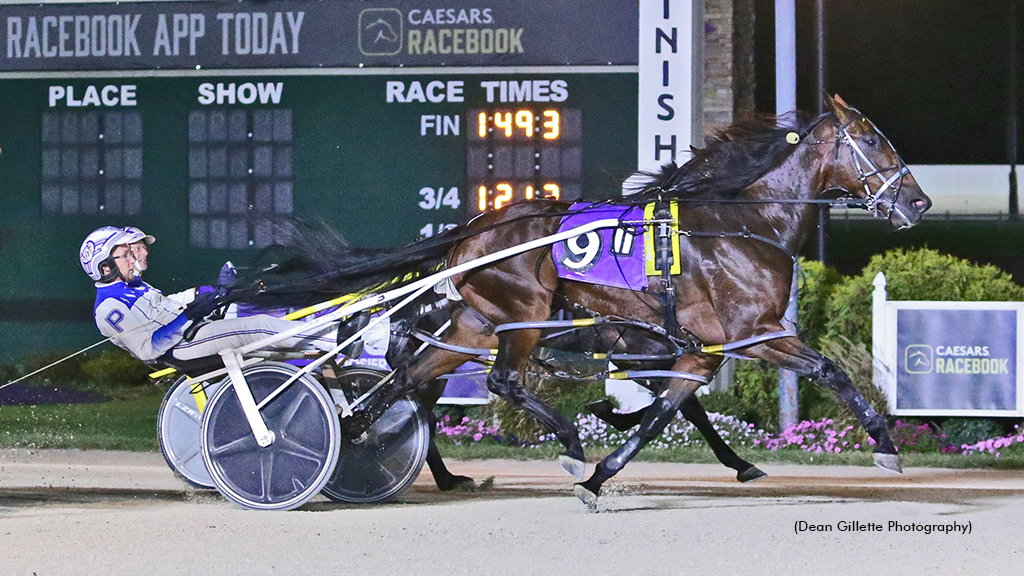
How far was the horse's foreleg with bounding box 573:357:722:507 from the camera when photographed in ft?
21.1

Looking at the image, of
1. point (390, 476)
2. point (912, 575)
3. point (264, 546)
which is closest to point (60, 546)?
point (264, 546)

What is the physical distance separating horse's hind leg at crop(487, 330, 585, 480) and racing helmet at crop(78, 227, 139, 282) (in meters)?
1.83

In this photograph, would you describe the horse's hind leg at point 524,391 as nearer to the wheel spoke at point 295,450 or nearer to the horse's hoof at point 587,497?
the horse's hoof at point 587,497

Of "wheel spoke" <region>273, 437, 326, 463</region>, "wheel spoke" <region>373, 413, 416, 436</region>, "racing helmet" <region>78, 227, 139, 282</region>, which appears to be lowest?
"wheel spoke" <region>273, 437, 326, 463</region>

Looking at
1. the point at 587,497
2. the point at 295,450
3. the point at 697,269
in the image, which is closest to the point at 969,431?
the point at 697,269

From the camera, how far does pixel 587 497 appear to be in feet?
21.0

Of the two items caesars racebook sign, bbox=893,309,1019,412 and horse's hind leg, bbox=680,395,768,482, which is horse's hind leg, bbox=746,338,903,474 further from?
caesars racebook sign, bbox=893,309,1019,412

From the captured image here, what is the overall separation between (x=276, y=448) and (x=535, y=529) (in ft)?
4.27

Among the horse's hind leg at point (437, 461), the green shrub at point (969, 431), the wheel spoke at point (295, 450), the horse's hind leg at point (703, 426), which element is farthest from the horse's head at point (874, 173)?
the green shrub at point (969, 431)

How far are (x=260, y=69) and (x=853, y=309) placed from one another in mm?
4343

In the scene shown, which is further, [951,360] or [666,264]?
[951,360]

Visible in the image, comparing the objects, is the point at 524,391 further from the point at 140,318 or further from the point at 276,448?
the point at 140,318

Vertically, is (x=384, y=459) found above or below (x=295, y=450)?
below

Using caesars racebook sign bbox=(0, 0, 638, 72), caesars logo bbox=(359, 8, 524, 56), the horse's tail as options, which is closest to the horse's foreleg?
the horse's tail
